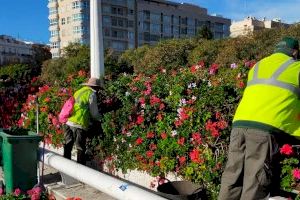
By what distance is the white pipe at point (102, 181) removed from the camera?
4.63m

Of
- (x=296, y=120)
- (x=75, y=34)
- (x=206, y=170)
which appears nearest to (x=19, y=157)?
(x=206, y=170)

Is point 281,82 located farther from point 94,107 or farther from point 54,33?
point 54,33

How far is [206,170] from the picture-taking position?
19.4ft

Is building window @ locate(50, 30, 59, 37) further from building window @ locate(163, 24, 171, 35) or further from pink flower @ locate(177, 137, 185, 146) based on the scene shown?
pink flower @ locate(177, 137, 185, 146)

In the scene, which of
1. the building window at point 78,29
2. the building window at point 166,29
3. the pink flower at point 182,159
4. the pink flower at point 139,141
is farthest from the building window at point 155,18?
the pink flower at point 182,159

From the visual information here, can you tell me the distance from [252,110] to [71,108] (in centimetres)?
389

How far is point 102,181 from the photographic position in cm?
529

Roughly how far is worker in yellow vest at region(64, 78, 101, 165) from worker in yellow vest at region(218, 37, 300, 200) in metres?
3.53

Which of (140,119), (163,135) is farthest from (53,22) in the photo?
(163,135)

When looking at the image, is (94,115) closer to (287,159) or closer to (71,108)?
(71,108)

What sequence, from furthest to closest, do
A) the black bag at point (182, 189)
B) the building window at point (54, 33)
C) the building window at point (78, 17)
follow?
the building window at point (54, 33) < the building window at point (78, 17) < the black bag at point (182, 189)

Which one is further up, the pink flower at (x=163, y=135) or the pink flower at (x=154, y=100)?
the pink flower at (x=154, y=100)

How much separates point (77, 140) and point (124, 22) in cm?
10695

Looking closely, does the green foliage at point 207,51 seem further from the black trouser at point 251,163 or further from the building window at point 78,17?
the building window at point 78,17
